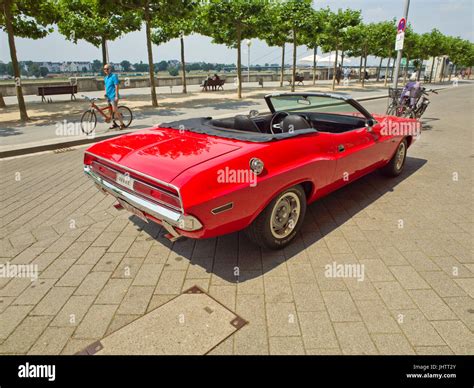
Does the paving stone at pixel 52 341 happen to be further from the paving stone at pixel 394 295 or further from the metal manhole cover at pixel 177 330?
the paving stone at pixel 394 295

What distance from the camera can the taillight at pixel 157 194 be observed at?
8.57 feet

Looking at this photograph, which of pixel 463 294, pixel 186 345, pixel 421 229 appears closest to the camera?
pixel 186 345

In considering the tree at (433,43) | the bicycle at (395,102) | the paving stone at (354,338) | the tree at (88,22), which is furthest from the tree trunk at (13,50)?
the tree at (433,43)

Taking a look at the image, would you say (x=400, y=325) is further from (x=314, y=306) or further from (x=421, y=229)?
(x=421, y=229)

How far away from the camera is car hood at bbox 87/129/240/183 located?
9.17ft

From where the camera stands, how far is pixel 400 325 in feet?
8.09

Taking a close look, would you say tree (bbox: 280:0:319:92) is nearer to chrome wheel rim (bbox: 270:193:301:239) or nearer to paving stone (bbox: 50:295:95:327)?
chrome wheel rim (bbox: 270:193:301:239)

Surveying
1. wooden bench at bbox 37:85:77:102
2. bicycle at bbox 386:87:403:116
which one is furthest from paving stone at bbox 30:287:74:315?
wooden bench at bbox 37:85:77:102

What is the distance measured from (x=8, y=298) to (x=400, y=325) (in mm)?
3332

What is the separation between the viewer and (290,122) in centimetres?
375

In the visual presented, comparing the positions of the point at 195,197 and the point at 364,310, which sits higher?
the point at 195,197

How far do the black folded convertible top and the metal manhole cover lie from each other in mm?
1586
